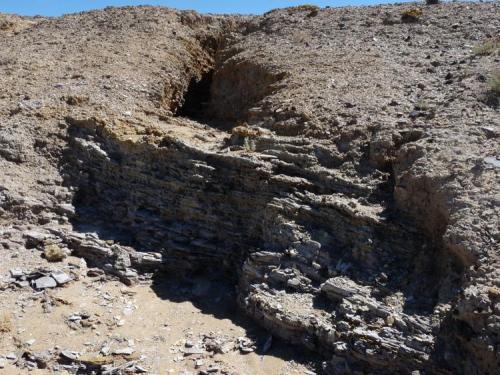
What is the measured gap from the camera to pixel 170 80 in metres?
14.0

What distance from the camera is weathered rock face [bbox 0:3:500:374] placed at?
759 centimetres

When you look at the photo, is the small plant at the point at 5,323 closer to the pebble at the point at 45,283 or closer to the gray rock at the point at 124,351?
the pebble at the point at 45,283

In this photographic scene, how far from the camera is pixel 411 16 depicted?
47.7 feet

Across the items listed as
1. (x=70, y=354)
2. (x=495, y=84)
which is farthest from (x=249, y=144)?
(x=70, y=354)

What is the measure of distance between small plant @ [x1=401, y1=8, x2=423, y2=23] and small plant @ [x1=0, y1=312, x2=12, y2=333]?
38.2ft

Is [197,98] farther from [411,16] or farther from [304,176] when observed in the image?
[304,176]

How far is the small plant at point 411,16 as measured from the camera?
1449cm

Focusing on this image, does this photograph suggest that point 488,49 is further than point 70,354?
Yes

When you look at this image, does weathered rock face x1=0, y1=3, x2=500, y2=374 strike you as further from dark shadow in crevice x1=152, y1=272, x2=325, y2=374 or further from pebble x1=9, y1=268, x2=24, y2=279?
pebble x1=9, y1=268, x2=24, y2=279

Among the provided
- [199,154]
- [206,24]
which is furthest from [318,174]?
[206,24]

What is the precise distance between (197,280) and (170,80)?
6.04m

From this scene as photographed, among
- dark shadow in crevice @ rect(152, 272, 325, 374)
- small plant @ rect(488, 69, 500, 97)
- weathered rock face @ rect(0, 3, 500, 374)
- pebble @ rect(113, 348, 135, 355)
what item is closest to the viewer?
weathered rock face @ rect(0, 3, 500, 374)

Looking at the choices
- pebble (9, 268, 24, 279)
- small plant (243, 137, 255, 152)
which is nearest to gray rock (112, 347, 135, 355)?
pebble (9, 268, 24, 279)

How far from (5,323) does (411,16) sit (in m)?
11.9
